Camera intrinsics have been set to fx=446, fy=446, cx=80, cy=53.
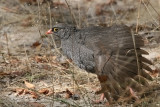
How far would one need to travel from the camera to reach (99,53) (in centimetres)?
539

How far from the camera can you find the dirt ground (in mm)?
5391

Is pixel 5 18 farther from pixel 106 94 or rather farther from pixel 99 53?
pixel 106 94

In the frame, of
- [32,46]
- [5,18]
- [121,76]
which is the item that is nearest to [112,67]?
[121,76]

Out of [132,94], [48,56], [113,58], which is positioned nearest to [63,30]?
[48,56]

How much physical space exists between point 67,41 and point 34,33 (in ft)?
7.54

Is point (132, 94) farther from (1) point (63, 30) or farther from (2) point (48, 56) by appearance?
(2) point (48, 56)

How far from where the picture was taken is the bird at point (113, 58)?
505 centimetres

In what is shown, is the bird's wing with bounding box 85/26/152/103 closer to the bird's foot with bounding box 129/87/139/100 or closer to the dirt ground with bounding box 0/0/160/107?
the bird's foot with bounding box 129/87/139/100

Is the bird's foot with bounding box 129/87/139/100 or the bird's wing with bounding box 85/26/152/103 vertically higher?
the bird's wing with bounding box 85/26/152/103

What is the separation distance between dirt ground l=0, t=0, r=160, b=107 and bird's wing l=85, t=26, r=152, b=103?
0.23 m

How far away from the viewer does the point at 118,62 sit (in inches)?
206

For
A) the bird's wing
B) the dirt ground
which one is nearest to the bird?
the bird's wing

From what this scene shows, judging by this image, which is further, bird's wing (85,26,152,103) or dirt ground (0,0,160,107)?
dirt ground (0,0,160,107)

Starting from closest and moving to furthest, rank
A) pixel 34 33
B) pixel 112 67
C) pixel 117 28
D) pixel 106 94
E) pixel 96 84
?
pixel 106 94
pixel 112 67
pixel 117 28
pixel 96 84
pixel 34 33
